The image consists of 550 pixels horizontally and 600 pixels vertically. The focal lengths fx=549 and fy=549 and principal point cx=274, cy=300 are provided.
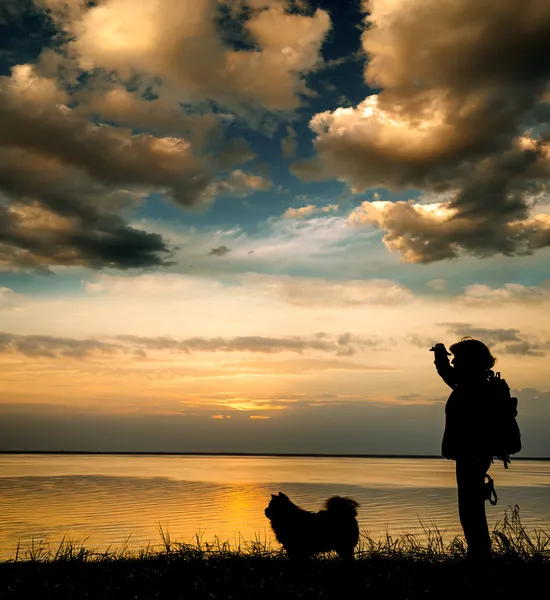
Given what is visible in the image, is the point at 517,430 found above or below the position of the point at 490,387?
below

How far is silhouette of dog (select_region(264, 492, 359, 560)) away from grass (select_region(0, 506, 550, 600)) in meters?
0.22

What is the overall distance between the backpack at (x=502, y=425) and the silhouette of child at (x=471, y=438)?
55mm

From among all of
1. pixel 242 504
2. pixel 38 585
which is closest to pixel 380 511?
pixel 242 504

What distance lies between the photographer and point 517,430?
6.05m

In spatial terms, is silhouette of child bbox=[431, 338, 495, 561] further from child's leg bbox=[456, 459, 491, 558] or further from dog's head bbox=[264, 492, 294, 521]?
dog's head bbox=[264, 492, 294, 521]

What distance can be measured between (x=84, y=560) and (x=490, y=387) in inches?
232

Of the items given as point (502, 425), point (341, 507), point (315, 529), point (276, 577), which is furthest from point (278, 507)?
point (502, 425)

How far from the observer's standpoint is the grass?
5539mm

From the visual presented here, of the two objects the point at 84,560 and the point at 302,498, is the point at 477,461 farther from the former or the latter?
the point at 302,498

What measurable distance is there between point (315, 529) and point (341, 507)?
2.06 feet

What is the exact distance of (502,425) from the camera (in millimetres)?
5992

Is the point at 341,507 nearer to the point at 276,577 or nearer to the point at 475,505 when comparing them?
the point at 276,577

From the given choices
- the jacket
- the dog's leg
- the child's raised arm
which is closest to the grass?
the dog's leg

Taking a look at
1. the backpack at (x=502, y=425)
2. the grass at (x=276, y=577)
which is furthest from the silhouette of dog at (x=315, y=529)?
the backpack at (x=502, y=425)
